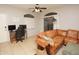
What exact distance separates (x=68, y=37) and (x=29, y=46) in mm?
544

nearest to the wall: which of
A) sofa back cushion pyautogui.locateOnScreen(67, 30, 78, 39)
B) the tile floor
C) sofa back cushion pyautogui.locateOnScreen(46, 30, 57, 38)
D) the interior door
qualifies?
the tile floor

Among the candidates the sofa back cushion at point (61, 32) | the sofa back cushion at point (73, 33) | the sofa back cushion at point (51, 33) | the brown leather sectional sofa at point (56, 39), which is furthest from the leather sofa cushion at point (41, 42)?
the sofa back cushion at point (73, 33)

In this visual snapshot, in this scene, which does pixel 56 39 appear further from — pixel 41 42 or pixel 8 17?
pixel 8 17

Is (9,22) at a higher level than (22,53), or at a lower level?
higher

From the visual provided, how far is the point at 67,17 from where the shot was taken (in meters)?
1.66

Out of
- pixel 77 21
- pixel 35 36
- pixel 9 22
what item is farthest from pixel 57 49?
pixel 9 22

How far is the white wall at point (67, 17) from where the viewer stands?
64.5 inches

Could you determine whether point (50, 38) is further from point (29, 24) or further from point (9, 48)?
point (9, 48)

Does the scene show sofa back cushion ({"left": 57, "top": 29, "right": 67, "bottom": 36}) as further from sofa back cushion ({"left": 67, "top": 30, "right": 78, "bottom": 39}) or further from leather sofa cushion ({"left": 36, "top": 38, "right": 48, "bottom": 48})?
leather sofa cushion ({"left": 36, "top": 38, "right": 48, "bottom": 48})

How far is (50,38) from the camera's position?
168 cm

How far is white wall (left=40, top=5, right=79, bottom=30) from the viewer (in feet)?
5.37

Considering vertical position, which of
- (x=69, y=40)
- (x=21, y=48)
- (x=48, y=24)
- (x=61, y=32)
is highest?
(x=48, y=24)

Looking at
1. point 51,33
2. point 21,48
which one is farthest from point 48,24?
point 21,48
